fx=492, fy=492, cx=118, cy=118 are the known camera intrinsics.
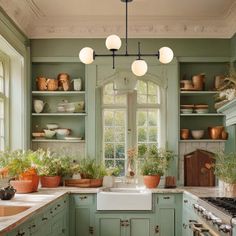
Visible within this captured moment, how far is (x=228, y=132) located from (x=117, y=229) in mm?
2020

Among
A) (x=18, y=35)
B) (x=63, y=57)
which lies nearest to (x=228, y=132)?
(x=63, y=57)

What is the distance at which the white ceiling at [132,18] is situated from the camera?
6.02 meters

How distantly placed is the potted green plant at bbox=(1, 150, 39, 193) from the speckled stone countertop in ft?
0.44

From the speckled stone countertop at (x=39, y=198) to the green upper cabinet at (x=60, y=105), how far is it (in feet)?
2.91

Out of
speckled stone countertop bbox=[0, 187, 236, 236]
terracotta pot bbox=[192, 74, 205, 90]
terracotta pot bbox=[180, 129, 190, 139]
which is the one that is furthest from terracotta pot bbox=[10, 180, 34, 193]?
terracotta pot bbox=[192, 74, 205, 90]

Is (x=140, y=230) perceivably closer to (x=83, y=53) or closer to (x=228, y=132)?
(x=228, y=132)

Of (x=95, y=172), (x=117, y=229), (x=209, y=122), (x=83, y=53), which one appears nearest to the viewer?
(x=83, y=53)

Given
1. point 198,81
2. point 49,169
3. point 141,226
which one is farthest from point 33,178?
point 198,81

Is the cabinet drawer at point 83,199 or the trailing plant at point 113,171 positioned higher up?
the trailing plant at point 113,171

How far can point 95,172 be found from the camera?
6496 millimetres

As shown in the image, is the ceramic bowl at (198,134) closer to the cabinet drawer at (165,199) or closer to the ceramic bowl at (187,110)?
the ceramic bowl at (187,110)

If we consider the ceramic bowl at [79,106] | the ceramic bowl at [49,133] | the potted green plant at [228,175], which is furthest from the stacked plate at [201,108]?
the ceramic bowl at [49,133]

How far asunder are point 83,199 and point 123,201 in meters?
0.49

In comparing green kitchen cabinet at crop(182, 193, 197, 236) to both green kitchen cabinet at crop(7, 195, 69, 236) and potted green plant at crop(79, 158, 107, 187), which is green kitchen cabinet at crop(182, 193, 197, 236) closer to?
potted green plant at crop(79, 158, 107, 187)
